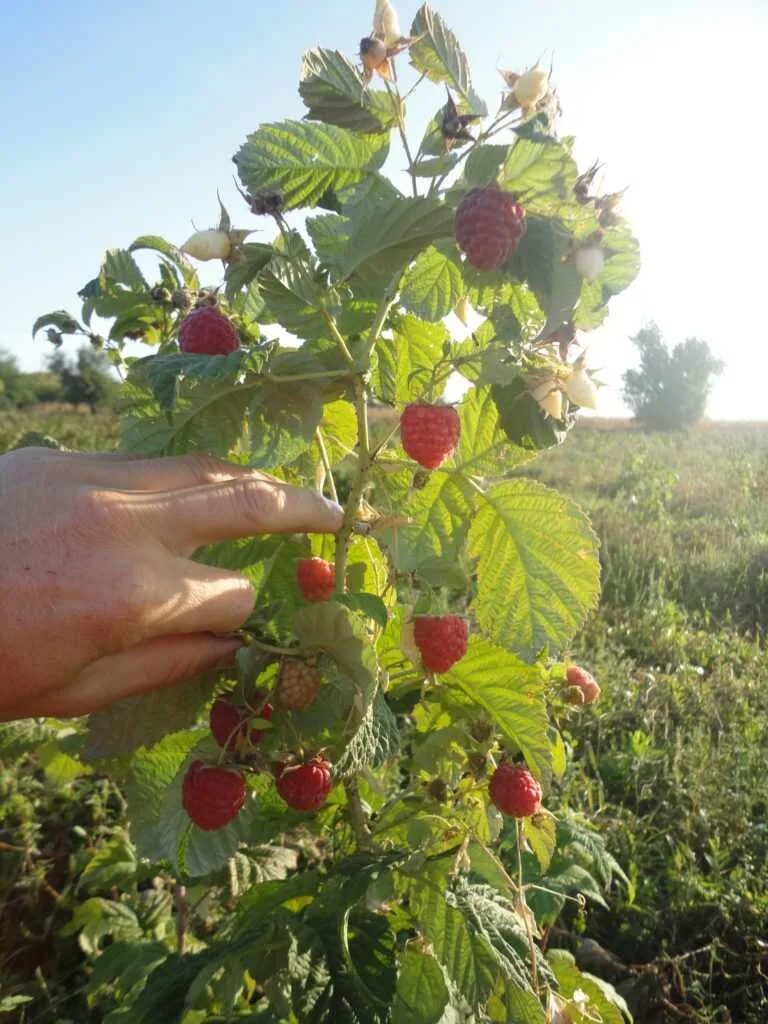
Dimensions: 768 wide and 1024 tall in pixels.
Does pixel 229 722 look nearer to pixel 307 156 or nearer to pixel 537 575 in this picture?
pixel 537 575

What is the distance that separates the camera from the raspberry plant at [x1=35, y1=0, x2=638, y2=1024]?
37.2 inches

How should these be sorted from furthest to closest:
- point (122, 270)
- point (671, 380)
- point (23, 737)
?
1. point (671, 380)
2. point (23, 737)
3. point (122, 270)

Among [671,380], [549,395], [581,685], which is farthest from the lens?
[671,380]

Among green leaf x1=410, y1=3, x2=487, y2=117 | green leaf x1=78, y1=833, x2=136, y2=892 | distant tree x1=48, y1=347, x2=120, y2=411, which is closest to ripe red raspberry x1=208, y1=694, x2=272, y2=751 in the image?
green leaf x1=410, y1=3, x2=487, y2=117

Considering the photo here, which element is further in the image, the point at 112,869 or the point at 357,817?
the point at 112,869

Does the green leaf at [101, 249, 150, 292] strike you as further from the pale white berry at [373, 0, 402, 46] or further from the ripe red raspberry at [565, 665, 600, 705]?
the ripe red raspberry at [565, 665, 600, 705]

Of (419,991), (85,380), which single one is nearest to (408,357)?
(419,991)

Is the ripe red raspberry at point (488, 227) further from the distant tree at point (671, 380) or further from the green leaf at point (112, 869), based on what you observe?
the distant tree at point (671, 380)

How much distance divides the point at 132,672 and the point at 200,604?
5.5 inches

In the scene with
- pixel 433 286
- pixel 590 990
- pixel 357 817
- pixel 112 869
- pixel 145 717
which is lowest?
pixel 112 869

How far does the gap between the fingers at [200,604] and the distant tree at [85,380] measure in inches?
691

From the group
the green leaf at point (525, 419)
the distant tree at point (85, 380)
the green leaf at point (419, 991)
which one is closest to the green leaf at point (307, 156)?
the green leaf at point (525, 419)

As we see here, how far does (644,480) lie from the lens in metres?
9.05

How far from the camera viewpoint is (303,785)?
1.08m
